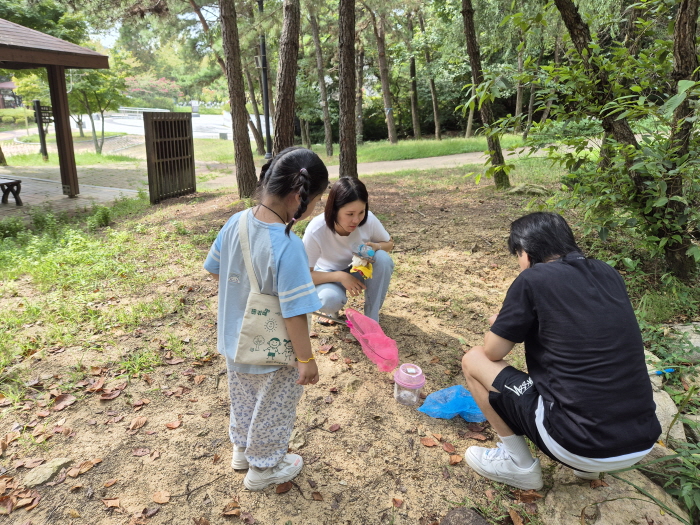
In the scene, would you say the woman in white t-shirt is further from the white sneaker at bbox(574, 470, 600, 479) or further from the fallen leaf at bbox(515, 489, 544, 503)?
the white sneaker at bbox(574, 470, 600, 479)

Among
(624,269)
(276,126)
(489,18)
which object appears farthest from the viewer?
(489,18)

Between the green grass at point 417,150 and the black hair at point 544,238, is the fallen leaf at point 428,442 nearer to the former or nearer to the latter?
the black hair at point 544,238

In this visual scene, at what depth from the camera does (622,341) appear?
167 centimetres

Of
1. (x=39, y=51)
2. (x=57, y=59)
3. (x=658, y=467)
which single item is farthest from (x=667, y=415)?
(x=57, y=59)

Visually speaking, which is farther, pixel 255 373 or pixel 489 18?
pixel 489 18

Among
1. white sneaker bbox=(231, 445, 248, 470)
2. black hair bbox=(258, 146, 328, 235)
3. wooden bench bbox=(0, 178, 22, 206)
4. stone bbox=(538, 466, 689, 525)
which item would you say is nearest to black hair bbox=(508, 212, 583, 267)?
black hair bbox=(258, 146, 328, 235)

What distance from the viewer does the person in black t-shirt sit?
1.66 m

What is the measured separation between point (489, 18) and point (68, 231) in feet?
37.9

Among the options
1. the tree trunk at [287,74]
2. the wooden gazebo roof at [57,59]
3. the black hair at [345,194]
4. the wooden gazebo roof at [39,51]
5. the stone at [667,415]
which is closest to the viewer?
the stone at [667,415]

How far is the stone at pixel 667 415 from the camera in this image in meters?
2.25

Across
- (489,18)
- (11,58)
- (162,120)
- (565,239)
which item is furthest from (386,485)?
(489,18)

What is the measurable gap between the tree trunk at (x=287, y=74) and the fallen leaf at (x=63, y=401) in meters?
5.01

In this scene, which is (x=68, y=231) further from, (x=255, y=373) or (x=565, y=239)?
(x=565, y=239)

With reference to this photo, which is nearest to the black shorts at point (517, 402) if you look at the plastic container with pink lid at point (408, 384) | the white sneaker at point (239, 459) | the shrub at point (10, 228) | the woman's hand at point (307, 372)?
the plastic container with pink lid at point (408, 384)
